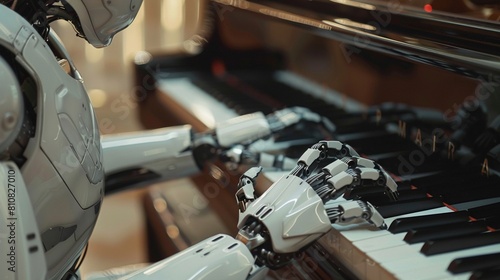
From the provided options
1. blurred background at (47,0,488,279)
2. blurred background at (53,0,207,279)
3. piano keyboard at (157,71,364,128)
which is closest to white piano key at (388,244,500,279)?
blurred background at (47,0,488,279)

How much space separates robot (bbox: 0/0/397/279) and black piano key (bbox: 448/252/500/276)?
13 cm

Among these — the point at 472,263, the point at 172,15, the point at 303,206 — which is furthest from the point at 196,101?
the point at 172,15

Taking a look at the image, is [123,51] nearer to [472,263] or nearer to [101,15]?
[101,15]

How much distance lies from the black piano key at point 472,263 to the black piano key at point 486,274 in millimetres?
14

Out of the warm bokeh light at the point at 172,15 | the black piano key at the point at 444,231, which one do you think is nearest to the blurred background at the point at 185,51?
the warm bokeh light at the point at 172,15

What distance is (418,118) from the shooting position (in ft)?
4.08

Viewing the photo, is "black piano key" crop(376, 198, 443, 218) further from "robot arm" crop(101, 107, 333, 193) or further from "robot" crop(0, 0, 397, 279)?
"robot arm" crop(101, 107, 333, 193)

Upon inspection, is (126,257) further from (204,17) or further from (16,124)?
(16,124)

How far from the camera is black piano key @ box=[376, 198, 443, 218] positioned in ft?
2.93

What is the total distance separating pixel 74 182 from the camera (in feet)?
2.69

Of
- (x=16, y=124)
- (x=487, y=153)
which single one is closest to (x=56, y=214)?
(x=16, y=124)

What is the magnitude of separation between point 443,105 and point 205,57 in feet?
3.16

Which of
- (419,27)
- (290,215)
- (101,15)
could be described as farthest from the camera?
(419,27)

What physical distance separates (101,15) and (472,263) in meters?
0.58
